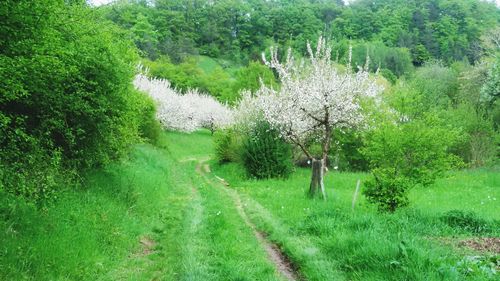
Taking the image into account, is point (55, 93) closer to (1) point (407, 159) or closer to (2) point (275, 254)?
(2) point (275, 254)

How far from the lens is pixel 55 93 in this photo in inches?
334

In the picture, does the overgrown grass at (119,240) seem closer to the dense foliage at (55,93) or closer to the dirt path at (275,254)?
the dirt path at (275,254)

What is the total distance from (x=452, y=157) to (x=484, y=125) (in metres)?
24.7

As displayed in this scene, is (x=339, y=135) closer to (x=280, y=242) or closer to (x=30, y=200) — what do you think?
(x=280, y=242)

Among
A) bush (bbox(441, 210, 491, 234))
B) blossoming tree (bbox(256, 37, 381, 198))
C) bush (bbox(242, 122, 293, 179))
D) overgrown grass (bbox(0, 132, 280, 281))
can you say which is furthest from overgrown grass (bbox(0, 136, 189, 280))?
bush (bbox(242, 122, 293, 179))

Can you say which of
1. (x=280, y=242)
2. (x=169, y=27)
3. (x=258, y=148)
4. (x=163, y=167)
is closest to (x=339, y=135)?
(x=258, y=148)

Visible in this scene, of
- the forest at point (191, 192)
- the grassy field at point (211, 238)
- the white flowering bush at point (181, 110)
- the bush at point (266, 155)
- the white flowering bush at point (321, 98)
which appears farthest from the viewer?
the white flowering bush at point (181, 110)

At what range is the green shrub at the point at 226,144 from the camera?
1157 inches

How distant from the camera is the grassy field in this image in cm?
668


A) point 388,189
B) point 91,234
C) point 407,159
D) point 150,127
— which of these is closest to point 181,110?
point 150,127

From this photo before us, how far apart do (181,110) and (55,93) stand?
43675mm

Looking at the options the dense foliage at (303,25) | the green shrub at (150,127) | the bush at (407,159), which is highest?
the dense foliage at (303,25)

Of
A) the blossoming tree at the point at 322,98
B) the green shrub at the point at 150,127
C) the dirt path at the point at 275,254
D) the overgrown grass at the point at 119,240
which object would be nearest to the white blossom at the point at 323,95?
the blossoming tree at the point at 322,98

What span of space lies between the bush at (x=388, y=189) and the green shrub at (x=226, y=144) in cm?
1725
